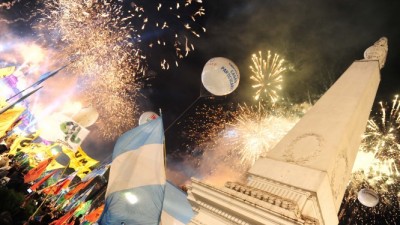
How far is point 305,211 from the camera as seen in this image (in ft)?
20.4

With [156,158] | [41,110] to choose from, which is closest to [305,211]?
[156,158]

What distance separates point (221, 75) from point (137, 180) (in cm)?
723

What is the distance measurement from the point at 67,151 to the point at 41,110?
1658 centimetres

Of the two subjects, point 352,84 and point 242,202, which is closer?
point 242,202

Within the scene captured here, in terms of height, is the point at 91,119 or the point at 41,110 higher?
the point at 41,110

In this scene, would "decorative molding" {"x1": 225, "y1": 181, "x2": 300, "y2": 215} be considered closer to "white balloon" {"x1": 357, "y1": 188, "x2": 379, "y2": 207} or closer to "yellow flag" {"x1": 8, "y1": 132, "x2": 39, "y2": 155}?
"white balloon" {"x1": 357, "y1": 188, "x2": 379, "y2": 207}

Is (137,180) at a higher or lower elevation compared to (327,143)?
lower

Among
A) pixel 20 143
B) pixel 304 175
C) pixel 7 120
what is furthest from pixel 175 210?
pixel 20 143

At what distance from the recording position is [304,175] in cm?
722

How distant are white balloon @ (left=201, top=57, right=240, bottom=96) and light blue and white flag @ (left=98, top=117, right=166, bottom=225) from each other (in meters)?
5.62

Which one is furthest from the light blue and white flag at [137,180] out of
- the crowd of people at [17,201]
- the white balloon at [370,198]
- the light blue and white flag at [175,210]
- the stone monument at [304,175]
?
the white balloon at [370,198]

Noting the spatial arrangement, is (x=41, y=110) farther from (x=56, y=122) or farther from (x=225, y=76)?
(x=225, y=76)

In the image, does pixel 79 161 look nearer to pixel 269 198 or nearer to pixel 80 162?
pixel 80 162

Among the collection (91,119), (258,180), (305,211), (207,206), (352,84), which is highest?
(352,84)
